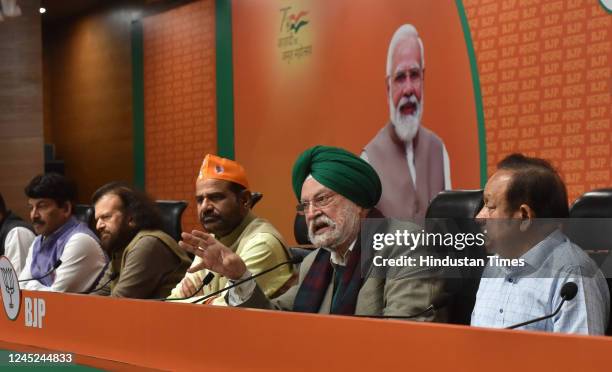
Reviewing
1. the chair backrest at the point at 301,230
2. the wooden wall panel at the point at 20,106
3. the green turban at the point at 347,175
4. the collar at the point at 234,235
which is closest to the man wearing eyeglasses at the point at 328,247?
the green turban at the point at 347,175

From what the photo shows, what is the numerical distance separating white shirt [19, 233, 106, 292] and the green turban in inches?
64.2

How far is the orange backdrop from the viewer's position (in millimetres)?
4852

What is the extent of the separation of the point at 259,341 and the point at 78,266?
2.16 m

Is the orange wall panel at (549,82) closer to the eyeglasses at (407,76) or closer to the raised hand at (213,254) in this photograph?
the eyeglasses at (407,76)

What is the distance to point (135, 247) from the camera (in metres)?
3.05

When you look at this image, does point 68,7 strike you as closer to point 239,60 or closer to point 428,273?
point 239,60

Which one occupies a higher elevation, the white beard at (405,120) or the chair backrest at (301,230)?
the white beard at (405,120)

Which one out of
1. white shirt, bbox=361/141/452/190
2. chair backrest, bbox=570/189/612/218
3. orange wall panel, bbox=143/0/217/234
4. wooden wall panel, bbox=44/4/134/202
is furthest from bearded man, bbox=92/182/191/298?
wooden wall panel, bbox=44/4/134/202

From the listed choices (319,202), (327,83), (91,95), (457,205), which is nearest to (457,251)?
(319,202)

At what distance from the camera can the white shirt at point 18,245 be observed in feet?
14.3

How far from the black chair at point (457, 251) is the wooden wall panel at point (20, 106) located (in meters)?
5.02

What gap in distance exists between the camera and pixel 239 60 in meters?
6.55

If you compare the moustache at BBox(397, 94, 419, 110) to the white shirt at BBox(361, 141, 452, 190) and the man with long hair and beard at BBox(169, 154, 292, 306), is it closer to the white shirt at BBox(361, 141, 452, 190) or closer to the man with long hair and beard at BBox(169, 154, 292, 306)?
the white shirt at BBox(361, 141, 452, 190)

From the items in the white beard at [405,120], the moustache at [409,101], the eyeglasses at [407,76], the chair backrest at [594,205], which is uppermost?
the eyeglasses at [407,76]
